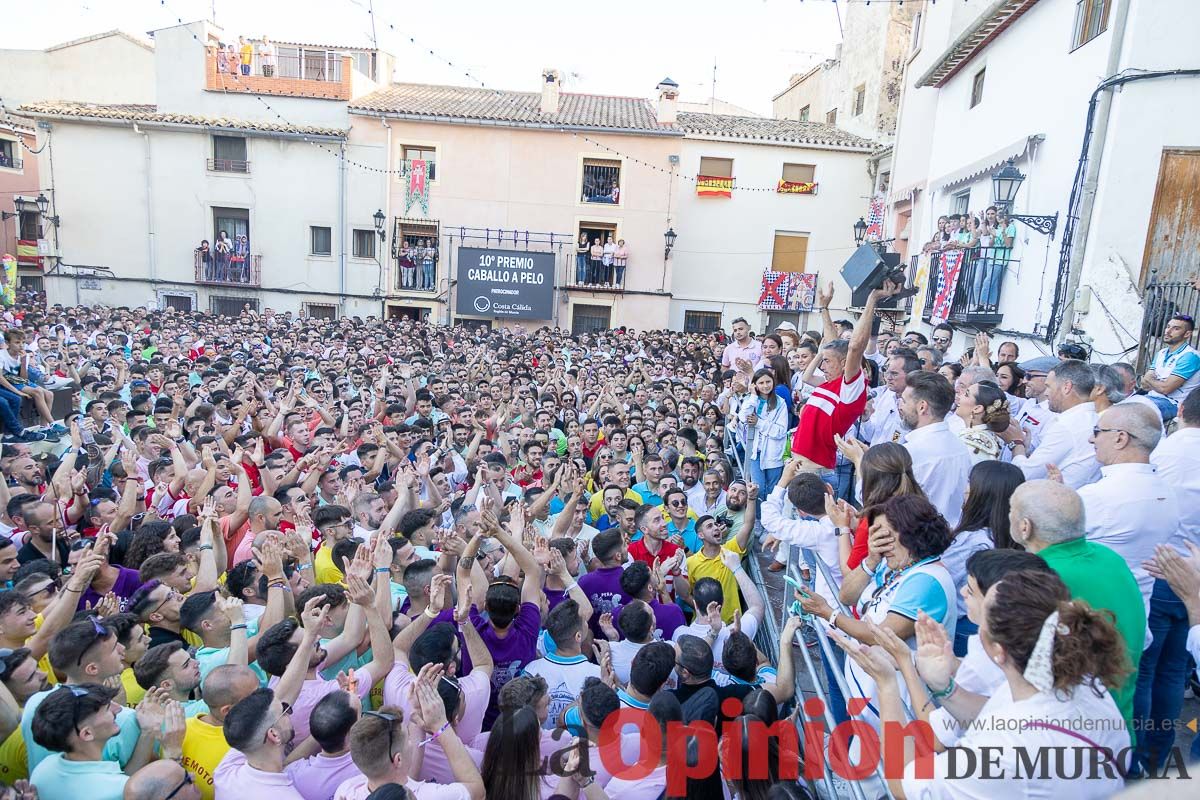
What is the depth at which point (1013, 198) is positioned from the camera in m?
9.95

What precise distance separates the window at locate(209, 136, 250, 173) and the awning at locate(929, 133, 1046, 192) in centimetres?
1936

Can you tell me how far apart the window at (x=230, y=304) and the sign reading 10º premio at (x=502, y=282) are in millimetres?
6639

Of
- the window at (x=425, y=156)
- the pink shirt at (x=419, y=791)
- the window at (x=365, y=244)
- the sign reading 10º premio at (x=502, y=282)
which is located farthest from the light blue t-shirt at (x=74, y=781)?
the window at (x=365, y=244)

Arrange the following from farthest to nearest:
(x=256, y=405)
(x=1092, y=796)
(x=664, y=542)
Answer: (x=256, y=405) → (x=664, y=542) → (x=1092, y=796)

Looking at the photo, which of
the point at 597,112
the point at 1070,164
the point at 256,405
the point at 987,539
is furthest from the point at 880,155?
the point at 987,539

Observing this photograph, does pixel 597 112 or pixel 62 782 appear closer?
pixel 62 782

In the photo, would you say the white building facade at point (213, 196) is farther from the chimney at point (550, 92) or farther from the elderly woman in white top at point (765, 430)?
the elderly woman in white top at point (765, 430)

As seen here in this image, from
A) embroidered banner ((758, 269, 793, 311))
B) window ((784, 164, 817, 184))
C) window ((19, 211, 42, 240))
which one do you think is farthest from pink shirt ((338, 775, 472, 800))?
window ((19, 211, 42, 240))

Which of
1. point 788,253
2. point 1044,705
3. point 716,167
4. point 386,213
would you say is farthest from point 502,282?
point 1044,705

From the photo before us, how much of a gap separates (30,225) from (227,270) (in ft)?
35.1

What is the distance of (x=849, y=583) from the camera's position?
324cm

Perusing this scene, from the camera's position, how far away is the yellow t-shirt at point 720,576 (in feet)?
15.4

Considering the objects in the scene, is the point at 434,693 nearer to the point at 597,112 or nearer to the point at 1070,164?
the point at 1070,164

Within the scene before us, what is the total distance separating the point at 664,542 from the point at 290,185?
2153 centimetres
